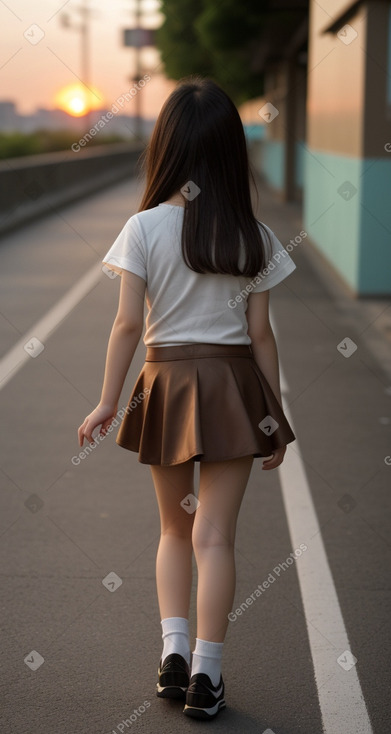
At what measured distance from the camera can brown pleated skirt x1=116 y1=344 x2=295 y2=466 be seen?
3.45m

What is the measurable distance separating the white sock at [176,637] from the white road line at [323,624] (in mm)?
473

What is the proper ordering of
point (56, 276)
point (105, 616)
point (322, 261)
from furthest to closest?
point (322, 261) → point (56, 276) → point (105, 616)

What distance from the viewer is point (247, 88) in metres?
47.5

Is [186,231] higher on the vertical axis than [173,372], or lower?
higher

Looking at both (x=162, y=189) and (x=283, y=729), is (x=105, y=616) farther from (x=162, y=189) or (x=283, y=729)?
(x=162, y=189)

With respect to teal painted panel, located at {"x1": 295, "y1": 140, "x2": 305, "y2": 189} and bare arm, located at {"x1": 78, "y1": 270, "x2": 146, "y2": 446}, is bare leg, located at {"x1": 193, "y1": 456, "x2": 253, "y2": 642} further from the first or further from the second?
teal painted panel, located at {"x1": 295, "y1": 140, "x2": 305, "y2": 189}

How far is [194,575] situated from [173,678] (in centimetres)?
124

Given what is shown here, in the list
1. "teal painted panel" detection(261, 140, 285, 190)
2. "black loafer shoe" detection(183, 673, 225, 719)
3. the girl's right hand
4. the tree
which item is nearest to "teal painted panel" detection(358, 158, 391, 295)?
the girl's right hand

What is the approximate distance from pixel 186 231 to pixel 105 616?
5.63 feet

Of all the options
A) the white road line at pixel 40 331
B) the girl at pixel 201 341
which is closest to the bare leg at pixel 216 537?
the girl at pixel 201 341

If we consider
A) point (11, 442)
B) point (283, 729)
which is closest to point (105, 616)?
point (283, 729)

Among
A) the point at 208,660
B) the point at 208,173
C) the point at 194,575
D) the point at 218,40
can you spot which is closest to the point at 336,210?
the point at 194,575

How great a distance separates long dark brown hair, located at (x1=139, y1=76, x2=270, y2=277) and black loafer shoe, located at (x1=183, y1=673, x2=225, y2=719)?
127 cm

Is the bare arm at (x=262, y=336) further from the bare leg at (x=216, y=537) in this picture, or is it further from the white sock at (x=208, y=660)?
the white sock at (x=208, y=660)
